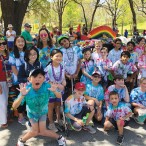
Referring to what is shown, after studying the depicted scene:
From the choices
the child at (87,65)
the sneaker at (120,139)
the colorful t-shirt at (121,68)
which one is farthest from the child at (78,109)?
the colorful t-shirt at (121,68)

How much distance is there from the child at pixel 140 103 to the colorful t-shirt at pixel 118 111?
43 cm

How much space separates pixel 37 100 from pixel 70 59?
1.80m

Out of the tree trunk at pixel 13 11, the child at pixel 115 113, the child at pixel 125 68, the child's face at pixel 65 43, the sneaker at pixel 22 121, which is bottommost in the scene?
the sneaker at pixel 22 121

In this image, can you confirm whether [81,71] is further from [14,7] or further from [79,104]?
[14,7]

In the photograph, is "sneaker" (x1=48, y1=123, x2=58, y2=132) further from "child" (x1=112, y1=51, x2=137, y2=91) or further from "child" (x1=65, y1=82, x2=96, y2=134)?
"child" (x1=112, y1=51, x2=137, y2=91)

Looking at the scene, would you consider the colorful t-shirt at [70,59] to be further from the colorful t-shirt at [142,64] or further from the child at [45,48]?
the colorful t-shirt at [142,64]

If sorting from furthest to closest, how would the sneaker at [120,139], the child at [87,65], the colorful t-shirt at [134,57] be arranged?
the colorful t-shirt at [134,57] → the child at [87,65] → the sneaker at [120,139]

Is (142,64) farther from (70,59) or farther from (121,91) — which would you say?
(70,59)

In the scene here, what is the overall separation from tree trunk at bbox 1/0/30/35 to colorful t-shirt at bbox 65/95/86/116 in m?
4.95

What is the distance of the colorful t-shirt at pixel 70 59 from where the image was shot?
219 inches

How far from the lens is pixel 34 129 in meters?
4.11

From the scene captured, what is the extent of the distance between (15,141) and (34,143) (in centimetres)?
37

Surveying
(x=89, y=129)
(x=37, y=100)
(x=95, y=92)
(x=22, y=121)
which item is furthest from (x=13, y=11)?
(x=89, y=129)

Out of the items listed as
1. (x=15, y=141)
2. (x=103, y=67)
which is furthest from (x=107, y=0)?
(x=15, y=141)
